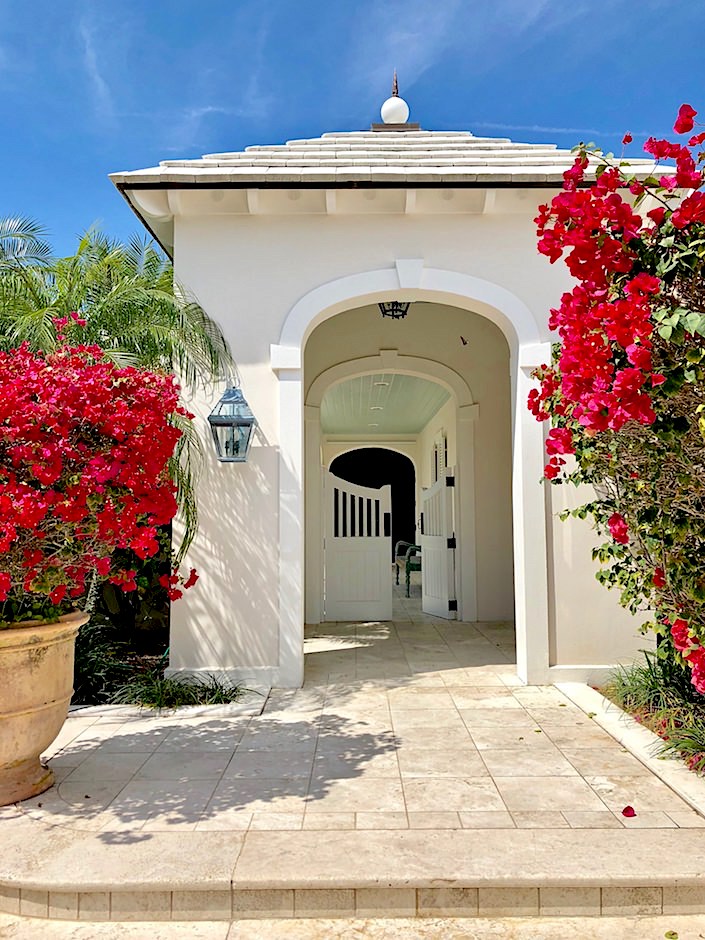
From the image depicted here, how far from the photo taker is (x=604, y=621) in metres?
5.83

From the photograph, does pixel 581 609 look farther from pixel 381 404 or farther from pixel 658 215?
pixel 381 404

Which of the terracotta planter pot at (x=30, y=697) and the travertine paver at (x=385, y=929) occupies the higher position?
the terracotta planter pot at (x=30, y=697)

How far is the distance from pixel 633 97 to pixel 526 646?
7771 millimetres

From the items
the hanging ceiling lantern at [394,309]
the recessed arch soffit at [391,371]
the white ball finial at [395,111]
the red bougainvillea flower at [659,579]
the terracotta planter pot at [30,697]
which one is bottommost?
the terracotta planter pot at [30,697]

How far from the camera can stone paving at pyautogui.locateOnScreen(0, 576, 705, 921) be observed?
266 centimetres

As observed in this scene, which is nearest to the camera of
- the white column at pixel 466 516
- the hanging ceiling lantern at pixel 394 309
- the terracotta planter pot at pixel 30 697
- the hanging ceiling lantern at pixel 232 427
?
the terracotta planter pot at pixel 30 697

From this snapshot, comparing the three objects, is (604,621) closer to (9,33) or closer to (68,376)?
(68,376)

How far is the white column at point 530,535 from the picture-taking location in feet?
18.9

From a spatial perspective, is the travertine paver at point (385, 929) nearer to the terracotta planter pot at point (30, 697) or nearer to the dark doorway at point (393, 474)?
the terracotta planter pot at point (30, 697)

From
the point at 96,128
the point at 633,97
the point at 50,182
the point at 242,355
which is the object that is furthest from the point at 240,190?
the point at 50,182

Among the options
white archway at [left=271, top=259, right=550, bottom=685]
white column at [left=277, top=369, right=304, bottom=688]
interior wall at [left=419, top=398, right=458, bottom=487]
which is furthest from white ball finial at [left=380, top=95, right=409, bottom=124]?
white column at [left=277, top=369, right=304, bottom=688]

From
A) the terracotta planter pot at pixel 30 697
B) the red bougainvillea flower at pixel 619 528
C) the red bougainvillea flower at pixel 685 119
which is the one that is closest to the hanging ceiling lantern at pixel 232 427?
the terracotta planter pot at pixel 30 697

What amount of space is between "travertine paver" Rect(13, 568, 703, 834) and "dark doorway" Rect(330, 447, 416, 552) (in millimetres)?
13361

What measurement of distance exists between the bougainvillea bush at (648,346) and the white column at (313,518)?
5.34 m
